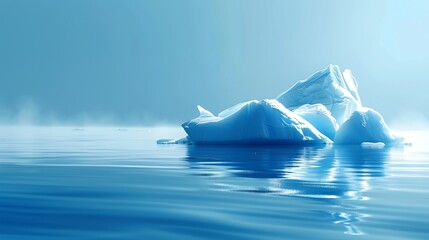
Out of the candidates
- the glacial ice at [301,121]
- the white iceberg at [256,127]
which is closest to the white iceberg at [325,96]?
the glacial ice at [301,121]

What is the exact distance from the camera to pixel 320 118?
1382 inches

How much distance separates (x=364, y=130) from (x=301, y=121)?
4792 mm

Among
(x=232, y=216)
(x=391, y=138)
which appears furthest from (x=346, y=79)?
(x=232, y=216)

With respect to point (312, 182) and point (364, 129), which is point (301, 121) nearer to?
point (364, 129)

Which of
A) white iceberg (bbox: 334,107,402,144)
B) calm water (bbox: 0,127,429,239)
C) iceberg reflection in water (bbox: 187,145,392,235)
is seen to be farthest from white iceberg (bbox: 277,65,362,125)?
calm water (bbox: 0,127,429,239)

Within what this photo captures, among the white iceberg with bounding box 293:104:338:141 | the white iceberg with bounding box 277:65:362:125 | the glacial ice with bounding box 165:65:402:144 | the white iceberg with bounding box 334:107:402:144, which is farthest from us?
the white iceberg with bounding box 277:65:362:125

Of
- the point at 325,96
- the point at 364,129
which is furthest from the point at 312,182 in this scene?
the point at 325,96

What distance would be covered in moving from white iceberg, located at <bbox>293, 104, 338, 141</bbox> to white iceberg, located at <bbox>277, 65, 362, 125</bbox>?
286 cm

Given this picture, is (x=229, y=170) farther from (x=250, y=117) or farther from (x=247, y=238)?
(x=250, y=117)

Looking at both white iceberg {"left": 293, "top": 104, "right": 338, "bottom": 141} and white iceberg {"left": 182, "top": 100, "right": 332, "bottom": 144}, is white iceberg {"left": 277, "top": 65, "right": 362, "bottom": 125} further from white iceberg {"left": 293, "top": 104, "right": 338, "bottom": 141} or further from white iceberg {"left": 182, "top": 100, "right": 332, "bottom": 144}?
white iceberg {"left": 182, "top": 100, "right": 332, "bottom": 144}

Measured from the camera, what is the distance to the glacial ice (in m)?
30.2

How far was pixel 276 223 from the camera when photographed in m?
7.44

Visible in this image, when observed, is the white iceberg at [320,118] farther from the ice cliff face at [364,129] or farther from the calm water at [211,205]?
the calm water at [211,205]

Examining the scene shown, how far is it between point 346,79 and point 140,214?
1482 inches
